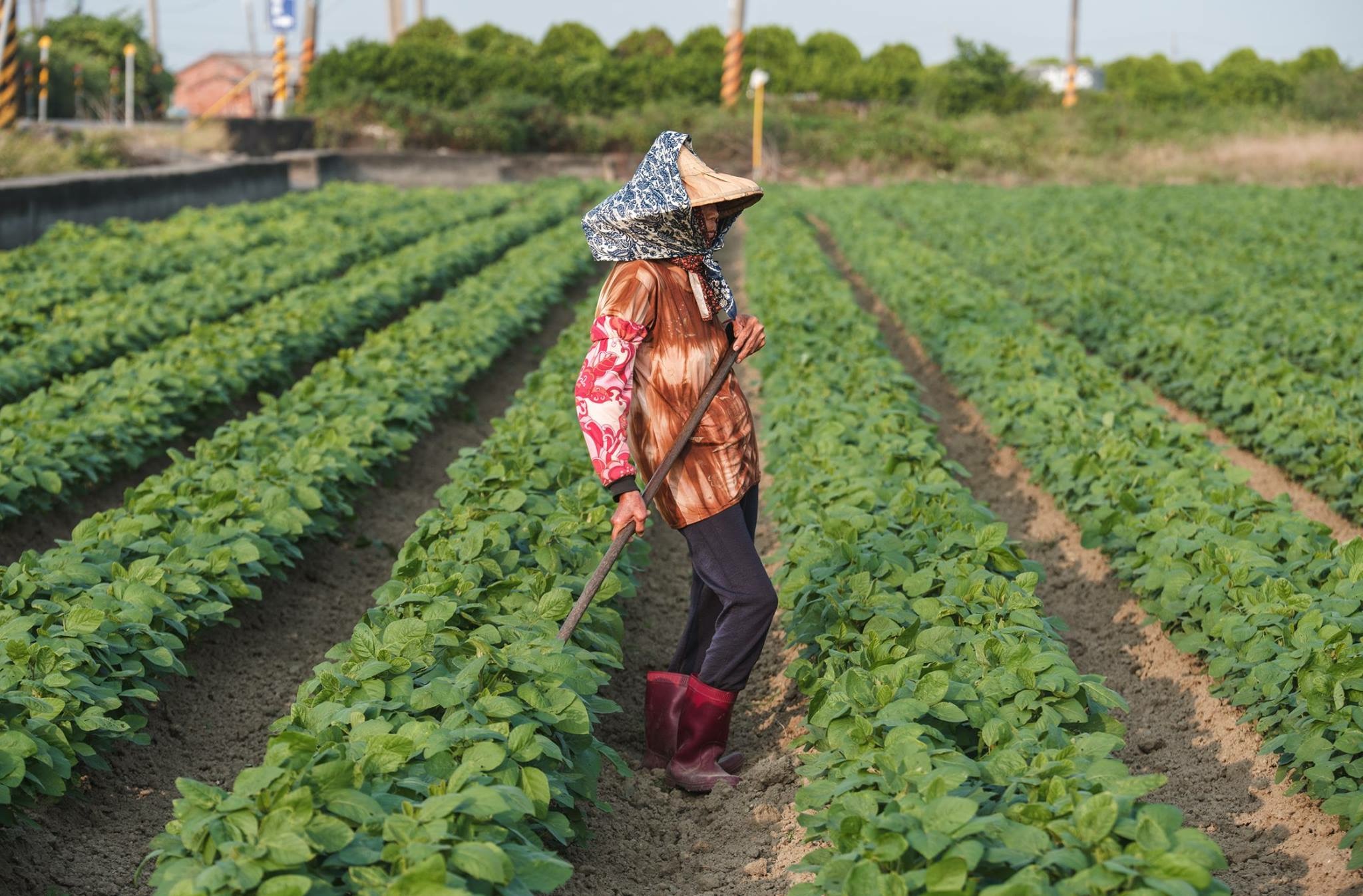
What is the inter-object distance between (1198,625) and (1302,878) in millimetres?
1489

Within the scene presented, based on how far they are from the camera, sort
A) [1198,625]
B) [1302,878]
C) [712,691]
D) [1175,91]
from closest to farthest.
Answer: [1302,878] → [712,691] → [1198,625] → [1175,91]

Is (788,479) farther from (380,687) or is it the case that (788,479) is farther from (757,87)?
(757,87)

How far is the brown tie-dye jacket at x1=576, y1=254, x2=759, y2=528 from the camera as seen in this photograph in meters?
3.52

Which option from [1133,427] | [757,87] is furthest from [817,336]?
[757,87]

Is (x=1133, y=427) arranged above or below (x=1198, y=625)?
above

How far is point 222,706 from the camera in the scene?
179 inches

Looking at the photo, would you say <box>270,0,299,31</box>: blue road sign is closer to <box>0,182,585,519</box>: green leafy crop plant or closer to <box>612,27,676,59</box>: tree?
<box>0,182,585,519</box>: green leafy crop plant

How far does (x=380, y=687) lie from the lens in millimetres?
3186

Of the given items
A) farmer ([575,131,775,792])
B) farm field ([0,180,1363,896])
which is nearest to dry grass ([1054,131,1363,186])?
farm field ([0,180,1363,896])

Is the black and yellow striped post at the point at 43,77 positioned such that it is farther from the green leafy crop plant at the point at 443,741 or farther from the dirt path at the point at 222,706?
the green leafy crop plant at the point at 443,741

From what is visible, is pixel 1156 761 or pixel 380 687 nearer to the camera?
pixel 380 687

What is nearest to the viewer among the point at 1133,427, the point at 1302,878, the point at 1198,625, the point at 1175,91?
the point at 1302,878

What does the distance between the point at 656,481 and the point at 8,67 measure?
2141 centimetres

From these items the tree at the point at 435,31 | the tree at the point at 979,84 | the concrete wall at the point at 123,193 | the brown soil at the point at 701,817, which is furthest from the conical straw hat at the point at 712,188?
the tree at the point at 435,31
